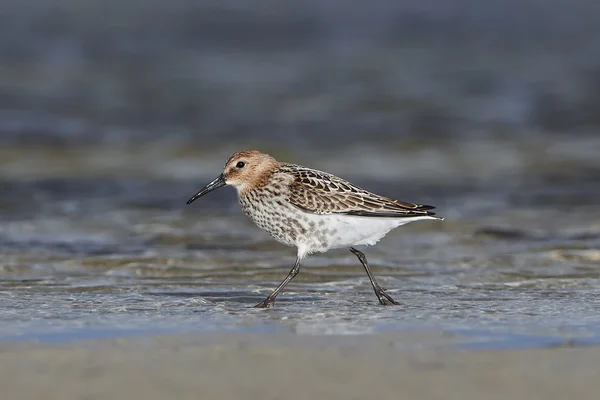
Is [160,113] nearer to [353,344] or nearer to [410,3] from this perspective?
[410,3]

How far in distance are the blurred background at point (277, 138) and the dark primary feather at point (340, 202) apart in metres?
0.61

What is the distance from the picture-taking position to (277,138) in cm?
1577

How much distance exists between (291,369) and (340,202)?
88.6 inches

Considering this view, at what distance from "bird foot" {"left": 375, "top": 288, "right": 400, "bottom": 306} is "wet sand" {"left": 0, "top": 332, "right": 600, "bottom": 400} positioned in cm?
118

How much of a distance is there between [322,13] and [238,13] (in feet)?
5.99

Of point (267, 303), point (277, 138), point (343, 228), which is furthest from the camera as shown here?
point (277, 138)

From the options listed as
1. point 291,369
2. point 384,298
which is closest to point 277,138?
point 384,298

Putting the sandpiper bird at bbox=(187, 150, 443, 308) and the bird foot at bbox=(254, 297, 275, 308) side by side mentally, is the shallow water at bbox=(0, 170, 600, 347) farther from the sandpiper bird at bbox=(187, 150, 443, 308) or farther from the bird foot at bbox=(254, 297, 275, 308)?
the sandpiper bird at bbox=(187, 150, 443, 308)

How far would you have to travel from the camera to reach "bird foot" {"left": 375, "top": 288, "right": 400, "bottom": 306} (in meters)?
7.33

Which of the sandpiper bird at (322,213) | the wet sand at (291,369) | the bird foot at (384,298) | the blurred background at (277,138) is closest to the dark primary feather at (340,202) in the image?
the sandpiper bird at (322,213)

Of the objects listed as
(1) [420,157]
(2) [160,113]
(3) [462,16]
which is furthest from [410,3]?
(1) [420,157]

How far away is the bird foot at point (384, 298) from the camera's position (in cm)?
733

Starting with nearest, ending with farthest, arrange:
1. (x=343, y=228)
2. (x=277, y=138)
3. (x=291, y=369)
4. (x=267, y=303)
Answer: (x=291, y=369) < (x=267, y=303) < (x=343, y=228) < (x=277, y=138)

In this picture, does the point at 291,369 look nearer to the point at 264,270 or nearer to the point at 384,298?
the point at 384,298
